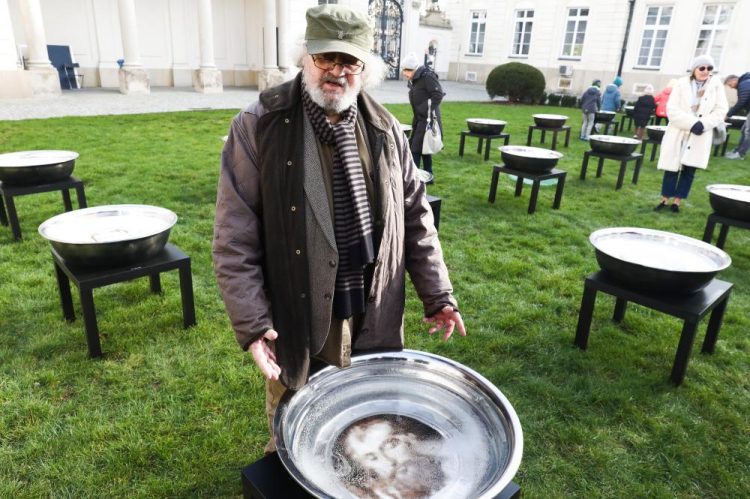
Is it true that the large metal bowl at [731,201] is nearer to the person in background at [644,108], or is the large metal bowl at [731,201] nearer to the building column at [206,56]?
the person in background at [644,108]

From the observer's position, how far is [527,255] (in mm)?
5559

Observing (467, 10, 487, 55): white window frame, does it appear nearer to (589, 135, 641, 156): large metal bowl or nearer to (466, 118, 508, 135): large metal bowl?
(466, 118, 508, 135): large metal bowl

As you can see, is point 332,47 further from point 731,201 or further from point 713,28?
point 713,28

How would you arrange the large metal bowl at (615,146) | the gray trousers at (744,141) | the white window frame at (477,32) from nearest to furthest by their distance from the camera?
1. the large metal bowl at (615,146)
2. the gray trousers at (744,141)
3. the white window frame at (477,32)

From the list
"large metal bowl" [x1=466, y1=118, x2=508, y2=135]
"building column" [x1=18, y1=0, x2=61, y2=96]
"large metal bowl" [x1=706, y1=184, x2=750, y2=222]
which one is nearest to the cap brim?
"large metal bowl" [x1=706, y1=184, x2=750, y2=222]

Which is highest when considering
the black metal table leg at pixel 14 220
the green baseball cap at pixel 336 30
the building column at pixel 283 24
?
the building column at pixel 283 24

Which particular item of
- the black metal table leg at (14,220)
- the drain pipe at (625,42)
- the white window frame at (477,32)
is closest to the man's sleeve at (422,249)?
the black metal table leg at (14,220)

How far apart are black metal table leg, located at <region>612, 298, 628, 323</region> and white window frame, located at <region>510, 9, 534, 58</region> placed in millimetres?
25984

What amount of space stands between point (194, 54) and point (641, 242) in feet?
68.0

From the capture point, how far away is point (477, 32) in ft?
98.3

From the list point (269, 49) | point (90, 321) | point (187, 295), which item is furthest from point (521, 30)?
point (90, 321)

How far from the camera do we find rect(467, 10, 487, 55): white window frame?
29.6 m

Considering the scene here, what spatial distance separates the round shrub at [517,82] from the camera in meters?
20.3

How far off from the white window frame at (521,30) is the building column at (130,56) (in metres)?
19.3
